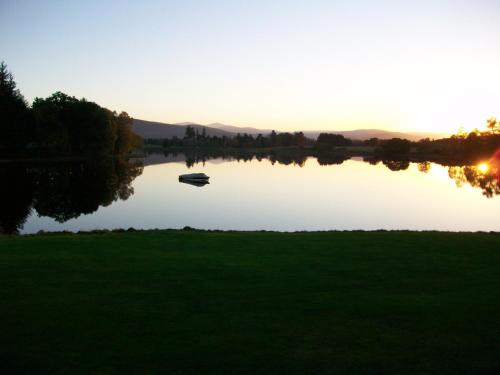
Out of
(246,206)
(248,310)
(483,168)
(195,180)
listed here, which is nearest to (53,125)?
(195,180)

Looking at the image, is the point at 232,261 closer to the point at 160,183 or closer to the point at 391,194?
the point at 391,194

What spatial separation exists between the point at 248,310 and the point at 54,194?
35308 mm

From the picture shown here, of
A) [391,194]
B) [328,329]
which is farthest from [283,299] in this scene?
[391,194]

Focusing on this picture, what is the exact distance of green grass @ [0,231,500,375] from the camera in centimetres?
579

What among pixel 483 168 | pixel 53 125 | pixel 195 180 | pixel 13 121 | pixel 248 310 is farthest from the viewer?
pixel 483 168

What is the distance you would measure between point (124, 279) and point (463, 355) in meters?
6.65

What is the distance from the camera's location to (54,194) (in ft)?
124

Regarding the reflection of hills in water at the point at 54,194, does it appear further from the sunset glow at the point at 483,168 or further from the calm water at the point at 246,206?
the sunset glow at the point at 483,168

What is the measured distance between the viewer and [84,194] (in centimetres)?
3841

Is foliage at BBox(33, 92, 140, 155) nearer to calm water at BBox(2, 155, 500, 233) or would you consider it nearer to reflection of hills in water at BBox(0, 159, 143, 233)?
reflection of hills in water at BBox(0, 159, 143, 233)

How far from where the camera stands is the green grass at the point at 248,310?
579cm

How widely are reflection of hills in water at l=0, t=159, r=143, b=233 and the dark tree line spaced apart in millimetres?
22997

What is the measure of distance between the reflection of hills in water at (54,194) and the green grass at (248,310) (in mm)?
17590

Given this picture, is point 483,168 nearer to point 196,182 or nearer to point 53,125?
point 196,182
